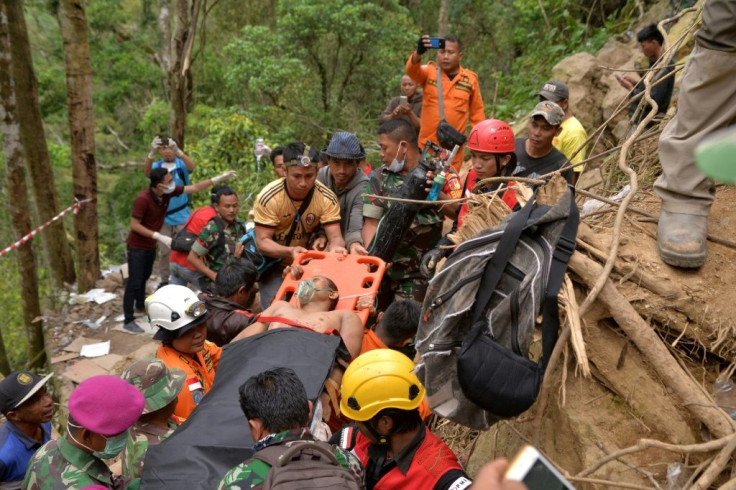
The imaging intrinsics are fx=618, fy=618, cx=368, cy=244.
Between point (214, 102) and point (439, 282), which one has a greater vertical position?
point (439, 282)

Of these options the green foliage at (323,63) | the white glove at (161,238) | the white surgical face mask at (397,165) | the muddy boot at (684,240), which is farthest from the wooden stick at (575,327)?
the green foliage at (323,63)

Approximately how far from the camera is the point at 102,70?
58.7ft

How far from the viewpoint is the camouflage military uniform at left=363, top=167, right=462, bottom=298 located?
5051 millimetres

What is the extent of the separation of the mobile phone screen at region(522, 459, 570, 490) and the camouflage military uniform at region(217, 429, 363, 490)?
1.18 meters

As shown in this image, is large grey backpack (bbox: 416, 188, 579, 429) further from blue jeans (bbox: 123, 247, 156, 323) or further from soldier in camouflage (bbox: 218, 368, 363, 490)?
blue jeans (bbox: 123, 247, 156, 323)

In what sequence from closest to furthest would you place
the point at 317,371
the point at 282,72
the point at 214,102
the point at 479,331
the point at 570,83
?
the point at 479,331 → the point at 317,371 → the point at 570,83 → the point at 282,72 → the point at 214,102

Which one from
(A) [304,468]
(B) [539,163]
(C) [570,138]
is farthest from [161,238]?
(A) [304,468]

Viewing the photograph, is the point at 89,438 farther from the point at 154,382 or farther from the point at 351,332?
A: the point at 351,332

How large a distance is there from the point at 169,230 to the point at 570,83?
231 inches

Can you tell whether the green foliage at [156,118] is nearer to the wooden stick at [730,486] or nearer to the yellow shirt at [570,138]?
the yellow shirt at [570,138]

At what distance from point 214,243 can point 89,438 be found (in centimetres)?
360

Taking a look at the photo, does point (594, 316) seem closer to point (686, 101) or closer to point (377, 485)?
point (686, 101)

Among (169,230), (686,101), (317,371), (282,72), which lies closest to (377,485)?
(317,371)

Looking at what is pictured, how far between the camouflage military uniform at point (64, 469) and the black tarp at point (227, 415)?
0.70 ft
